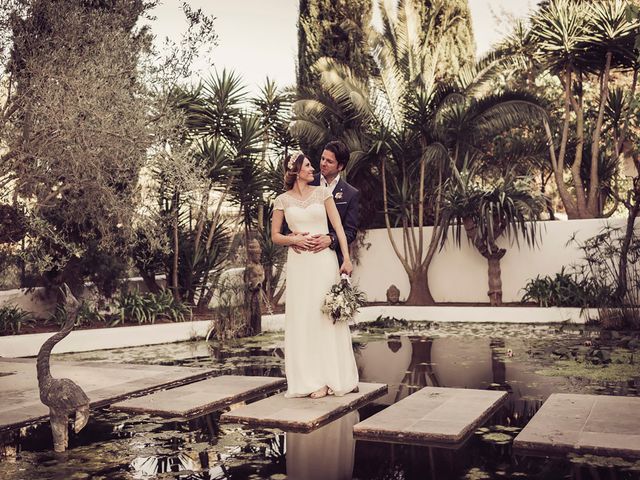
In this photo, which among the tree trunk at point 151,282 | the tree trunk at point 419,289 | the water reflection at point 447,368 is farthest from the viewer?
the tree trunk at point 419,289

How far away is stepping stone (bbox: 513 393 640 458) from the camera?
4.22 meters

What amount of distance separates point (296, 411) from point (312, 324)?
0.81m

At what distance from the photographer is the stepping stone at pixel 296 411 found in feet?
16.6

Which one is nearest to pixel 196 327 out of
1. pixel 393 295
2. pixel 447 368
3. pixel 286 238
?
pixel 447 368

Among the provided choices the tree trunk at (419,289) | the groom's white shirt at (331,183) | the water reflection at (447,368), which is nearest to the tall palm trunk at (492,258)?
the tree trunk at (419,289)

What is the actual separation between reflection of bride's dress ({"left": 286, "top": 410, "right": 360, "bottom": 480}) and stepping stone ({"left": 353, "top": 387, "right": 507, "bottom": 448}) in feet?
0.57

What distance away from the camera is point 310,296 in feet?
19.5

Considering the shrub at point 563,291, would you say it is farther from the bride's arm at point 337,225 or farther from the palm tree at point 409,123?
the bride's arm at point 337,225

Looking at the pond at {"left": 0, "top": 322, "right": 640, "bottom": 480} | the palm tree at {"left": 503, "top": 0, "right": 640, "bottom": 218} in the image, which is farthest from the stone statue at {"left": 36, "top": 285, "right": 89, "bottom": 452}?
the palm tree at {"left": 503, "top": 0, "right": 640, "bottom": 218}

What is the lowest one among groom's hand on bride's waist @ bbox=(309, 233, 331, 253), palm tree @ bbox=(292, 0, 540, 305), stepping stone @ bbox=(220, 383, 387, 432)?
stepping stone @ bbox=(220, 383, 387, 432)

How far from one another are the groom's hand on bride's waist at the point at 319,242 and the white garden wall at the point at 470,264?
943 cm

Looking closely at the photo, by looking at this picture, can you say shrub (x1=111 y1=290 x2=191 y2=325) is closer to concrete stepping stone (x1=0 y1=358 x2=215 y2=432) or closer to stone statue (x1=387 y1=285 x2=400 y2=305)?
concrete stepping stone (x1=0 y1=358 x2=215 y2=432)

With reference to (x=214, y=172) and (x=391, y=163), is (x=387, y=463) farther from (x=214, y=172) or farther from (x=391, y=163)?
(x=391, y=163)

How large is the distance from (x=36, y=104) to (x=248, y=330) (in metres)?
5.07
